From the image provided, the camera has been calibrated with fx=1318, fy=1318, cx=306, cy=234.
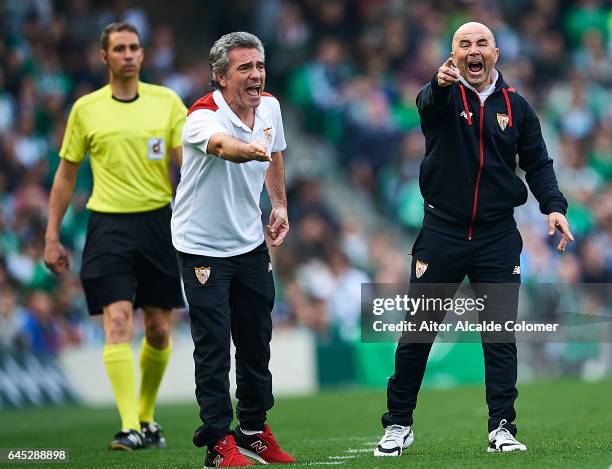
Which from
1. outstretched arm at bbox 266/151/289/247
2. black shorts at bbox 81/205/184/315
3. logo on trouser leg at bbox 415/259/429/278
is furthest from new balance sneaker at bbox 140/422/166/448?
logo on trouser leg at bbox 415/259/429/278

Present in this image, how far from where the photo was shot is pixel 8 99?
18.1 metres

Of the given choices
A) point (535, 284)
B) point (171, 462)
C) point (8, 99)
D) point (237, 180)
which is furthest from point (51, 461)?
point (8, 99)

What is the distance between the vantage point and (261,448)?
24.4ft

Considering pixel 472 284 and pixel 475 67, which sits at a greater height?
pixel 475 67

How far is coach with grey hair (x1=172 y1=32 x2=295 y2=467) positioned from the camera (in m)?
7.07

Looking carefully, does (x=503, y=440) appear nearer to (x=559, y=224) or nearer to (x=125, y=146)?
(x=559, y=224)

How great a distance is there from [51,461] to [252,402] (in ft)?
4.98

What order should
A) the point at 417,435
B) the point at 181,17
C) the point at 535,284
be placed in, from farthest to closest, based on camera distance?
1. the point at 181,17
2. the point at 535,284
3. the point at 417,435

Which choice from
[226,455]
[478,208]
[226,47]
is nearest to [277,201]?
[226,47]

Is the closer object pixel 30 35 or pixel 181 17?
pixel 30 35

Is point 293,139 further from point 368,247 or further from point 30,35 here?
point 30,35

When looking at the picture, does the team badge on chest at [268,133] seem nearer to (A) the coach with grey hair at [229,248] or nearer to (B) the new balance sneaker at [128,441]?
(A) the coach with grey hair at [229,248]

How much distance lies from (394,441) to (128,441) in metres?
2.14

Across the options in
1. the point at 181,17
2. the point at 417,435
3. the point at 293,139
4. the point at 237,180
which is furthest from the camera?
the point at 181,17
